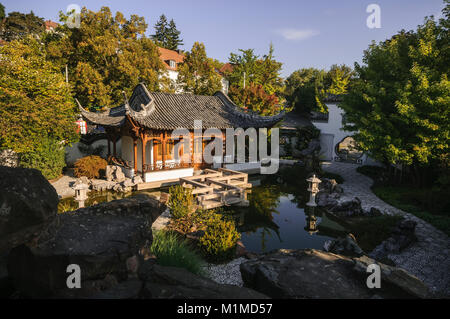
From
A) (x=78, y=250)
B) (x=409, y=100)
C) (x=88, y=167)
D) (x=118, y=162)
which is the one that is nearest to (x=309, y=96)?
(x=409, y=100)

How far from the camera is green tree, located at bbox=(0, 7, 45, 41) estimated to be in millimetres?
35250

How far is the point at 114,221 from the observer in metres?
4.73

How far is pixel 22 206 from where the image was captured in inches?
122

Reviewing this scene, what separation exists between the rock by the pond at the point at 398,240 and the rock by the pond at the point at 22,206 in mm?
8239

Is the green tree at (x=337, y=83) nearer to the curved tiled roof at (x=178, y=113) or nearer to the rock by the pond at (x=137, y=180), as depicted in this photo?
the curved tiled roof at (x=178, y=113)

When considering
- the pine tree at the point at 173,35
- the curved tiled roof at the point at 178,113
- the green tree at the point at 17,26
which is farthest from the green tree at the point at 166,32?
the curved tiled roof at the point at 178,113

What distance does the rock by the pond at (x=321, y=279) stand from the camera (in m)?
4.29

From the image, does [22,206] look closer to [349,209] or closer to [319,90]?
[349,209]

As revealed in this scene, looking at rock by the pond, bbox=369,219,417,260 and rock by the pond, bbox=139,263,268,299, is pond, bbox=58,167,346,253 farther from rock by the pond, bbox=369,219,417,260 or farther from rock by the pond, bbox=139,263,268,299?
rock by the pond, bbox=139,263,268,299

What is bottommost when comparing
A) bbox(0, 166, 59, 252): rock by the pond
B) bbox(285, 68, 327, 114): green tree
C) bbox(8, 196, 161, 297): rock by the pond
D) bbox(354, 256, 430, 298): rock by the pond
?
bbox(354, 256, 430, 298): rock by the pond

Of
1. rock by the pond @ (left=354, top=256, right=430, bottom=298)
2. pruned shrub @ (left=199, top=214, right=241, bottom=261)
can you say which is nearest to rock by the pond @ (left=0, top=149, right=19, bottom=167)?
pruned shrub @ (left=199, top=214, right=241, bottom=261)

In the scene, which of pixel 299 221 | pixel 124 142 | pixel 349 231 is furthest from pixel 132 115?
pixel 349 231

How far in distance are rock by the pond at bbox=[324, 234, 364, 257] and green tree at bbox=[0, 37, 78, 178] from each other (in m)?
14.7
